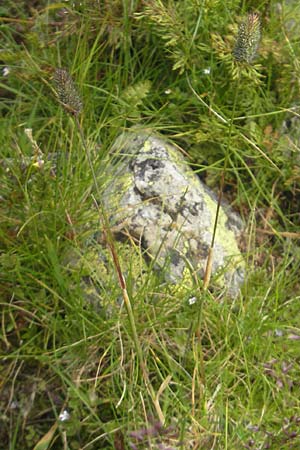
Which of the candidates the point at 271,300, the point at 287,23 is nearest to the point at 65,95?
the point at 271,300

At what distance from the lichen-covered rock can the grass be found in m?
0.06

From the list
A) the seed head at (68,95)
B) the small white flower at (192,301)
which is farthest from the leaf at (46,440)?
the seed head at (68,95)

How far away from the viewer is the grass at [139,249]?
1.89 m

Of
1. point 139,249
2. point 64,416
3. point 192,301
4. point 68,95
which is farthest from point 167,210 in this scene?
point 68,95

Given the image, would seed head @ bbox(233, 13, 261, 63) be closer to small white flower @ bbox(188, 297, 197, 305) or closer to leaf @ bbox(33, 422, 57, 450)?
small white flower @ bbox(188, 297, 197, 305)

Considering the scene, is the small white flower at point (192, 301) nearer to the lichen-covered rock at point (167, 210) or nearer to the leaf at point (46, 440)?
the lichen-covered rock at point (167, 210)

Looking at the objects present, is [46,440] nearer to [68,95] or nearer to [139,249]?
[139,249]

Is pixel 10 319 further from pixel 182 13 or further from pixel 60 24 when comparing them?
pixel 182 13

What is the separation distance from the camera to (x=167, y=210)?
2252mm

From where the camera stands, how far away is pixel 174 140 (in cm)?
245

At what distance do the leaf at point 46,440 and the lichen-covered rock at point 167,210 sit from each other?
61 centimetres

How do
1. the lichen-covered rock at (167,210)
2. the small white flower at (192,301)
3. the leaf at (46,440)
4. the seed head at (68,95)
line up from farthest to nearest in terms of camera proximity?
the lichen-covered rock at (167,210)
the small white flower at (192,301)
the leaf at (46,440)
the seed head at (68,95)

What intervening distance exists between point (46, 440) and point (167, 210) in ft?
2.85

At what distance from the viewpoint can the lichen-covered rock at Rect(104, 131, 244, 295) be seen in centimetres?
219
